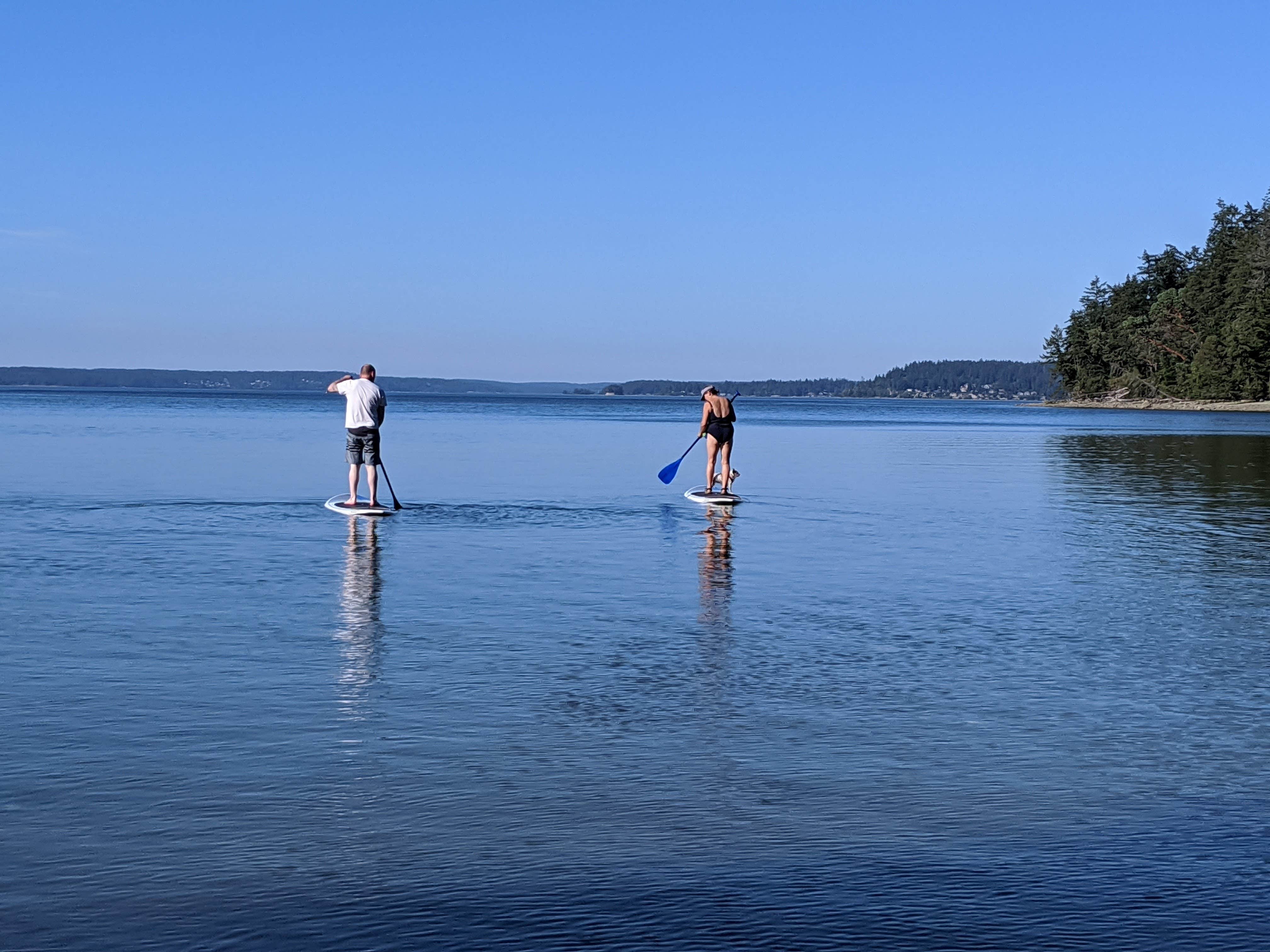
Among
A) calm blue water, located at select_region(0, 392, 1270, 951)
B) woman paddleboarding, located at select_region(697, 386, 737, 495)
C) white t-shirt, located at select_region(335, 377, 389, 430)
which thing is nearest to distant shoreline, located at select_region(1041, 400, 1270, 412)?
woman paddleboarding, located at select_region(697, 386, 737, 495)

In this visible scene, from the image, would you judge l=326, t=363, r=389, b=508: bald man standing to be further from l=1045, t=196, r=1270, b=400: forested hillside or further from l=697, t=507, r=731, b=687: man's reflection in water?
l=1045, t=196, r=1270, b=400: forested hillside

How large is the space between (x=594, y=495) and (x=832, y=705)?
16.9 metres

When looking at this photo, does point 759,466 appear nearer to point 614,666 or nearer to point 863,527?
point 863,527

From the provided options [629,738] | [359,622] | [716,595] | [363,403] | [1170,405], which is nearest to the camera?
[629,738]

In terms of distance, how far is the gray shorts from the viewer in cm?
2014

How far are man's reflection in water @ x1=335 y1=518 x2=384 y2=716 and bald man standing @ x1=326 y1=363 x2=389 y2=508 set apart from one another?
3.05 meters

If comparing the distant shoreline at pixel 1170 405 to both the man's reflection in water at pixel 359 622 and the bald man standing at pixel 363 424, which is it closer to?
the bald man standing at pixel 363 424

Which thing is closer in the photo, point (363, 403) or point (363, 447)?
point (363, 403)

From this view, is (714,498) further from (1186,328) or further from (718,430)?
(1186,328)

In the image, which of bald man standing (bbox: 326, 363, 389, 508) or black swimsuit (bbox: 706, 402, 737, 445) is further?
black swimsuit (bbox: 706, 402, 737, 445)

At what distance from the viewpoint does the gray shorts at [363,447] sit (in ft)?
66.1

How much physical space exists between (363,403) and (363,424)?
27 cm

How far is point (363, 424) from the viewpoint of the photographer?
65.6 ft

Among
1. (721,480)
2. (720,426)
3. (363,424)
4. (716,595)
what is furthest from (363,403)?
(721,480)
